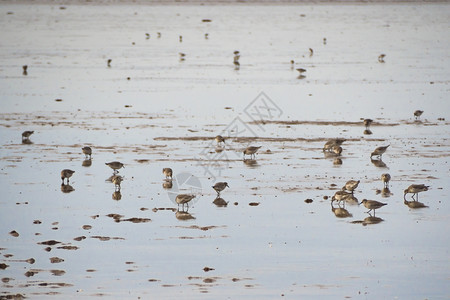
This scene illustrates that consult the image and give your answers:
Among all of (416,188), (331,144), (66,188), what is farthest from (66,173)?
(416,188)

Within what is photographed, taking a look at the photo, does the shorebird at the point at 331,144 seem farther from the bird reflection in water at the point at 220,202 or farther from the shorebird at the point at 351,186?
the bird reflection in water at the point at 220,202

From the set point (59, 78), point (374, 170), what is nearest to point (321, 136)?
point (374, 170)

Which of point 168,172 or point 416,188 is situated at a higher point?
point 168,172

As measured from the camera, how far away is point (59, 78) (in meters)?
52.9

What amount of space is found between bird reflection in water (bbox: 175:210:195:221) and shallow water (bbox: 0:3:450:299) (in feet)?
0.27

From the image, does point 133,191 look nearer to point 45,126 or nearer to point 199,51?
point 45,126

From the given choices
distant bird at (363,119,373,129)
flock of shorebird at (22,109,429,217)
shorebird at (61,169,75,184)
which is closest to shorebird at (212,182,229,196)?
flock of shorebird at (22,109,429,217)

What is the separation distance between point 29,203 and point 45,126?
13.1 meters

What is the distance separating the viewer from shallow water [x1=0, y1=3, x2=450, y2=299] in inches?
663

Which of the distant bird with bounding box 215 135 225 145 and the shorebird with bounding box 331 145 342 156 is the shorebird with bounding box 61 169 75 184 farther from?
the shorebird with bounding box 331 145 342 156

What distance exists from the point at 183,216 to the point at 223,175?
198 inches

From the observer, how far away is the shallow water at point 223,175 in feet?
55.3

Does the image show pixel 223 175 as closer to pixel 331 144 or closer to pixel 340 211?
pixel 331 144

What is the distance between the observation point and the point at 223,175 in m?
26.0
